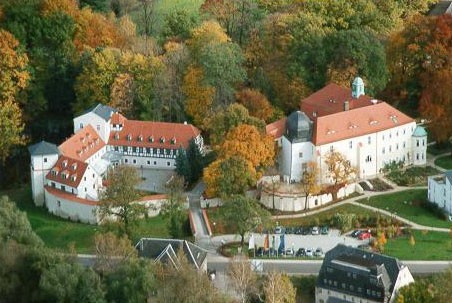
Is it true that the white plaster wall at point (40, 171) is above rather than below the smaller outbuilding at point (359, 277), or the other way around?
above

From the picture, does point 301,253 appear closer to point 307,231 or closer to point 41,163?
point 307,231

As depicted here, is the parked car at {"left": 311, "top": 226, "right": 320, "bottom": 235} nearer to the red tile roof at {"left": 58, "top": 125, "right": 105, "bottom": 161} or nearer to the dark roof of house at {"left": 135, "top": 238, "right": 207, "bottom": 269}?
the dark roof of house at {"left": 135, "top": 238, "right": 207, "bottom": 269}

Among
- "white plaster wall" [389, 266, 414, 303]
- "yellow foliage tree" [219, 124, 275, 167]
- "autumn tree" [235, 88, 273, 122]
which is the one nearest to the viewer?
"white plaster wall" [389, 266, 414, 303]

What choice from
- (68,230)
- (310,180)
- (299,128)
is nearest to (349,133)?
(299,128)

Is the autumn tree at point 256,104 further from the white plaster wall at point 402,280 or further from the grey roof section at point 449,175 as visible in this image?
the white plaster wall at point 402,280

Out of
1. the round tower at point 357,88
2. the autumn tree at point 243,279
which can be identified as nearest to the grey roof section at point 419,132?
the round tower at point 357,88

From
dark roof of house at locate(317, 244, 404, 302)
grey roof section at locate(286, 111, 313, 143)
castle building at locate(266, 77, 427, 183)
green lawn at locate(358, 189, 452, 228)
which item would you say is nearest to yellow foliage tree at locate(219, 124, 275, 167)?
grey roof section at locate(286, 111, 313, 143)
